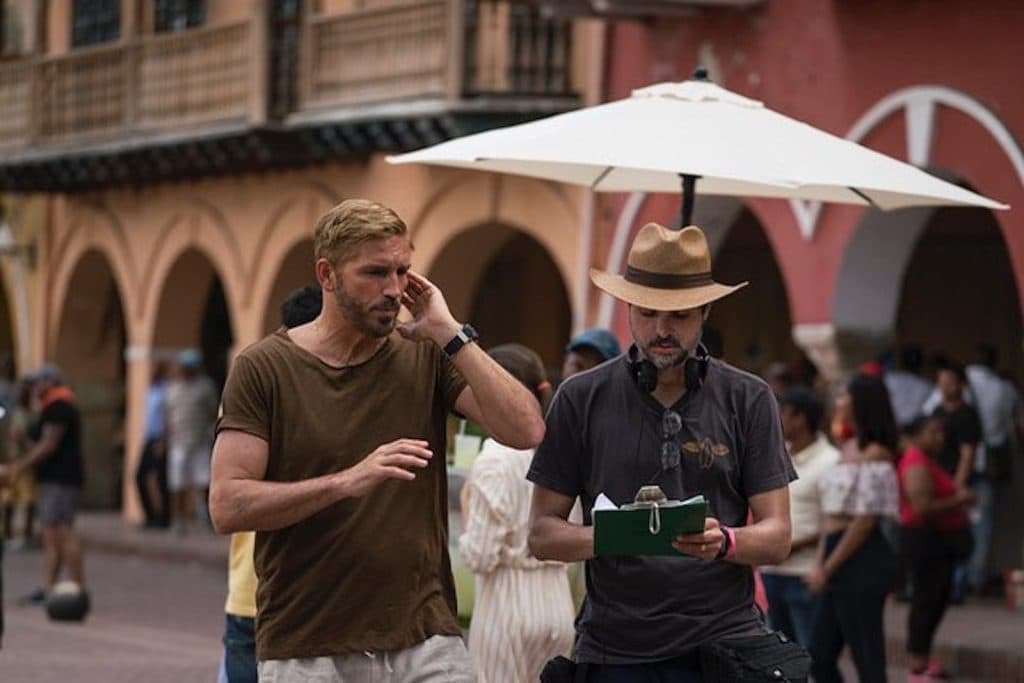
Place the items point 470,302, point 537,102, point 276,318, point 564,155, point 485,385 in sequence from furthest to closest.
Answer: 1. point 276,318
2. point 470,302
3. point 537,102
4. point 564,155
5. point 485,385

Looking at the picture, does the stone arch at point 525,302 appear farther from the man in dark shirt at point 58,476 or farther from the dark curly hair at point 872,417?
the dark curly hair at point 872,417

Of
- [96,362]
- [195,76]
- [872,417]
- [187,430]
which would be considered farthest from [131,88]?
[872,417]

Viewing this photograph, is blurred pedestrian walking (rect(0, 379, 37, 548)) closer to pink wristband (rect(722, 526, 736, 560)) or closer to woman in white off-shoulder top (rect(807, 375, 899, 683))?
woman in white off-shoulder top (rect(807, 375, 899, 683))

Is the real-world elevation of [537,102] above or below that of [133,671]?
above

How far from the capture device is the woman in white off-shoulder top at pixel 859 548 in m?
11.1

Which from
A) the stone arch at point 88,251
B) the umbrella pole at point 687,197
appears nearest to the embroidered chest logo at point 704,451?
the umbrella pole at point 687,197

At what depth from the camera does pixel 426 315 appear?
6227mm

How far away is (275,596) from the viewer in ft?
20.3

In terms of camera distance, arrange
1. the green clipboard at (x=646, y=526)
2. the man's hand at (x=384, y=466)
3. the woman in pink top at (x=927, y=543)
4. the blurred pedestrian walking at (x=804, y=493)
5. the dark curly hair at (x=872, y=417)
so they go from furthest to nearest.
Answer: the woman in pink top at (x=927, y=543) < the dark curly hair at (x=872, y=417) < the blurred pedestrian walking at (x=804, y=493) < the green clipboard at (x=646, y=526) < the man's hand at (x=384, y=466)

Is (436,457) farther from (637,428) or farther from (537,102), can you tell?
(537,102)

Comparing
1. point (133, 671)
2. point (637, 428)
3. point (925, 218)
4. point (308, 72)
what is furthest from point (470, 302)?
point (637, 428)

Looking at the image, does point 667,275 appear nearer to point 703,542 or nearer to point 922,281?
point 703,542

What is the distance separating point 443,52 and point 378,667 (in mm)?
16012

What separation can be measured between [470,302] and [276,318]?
334 cm
